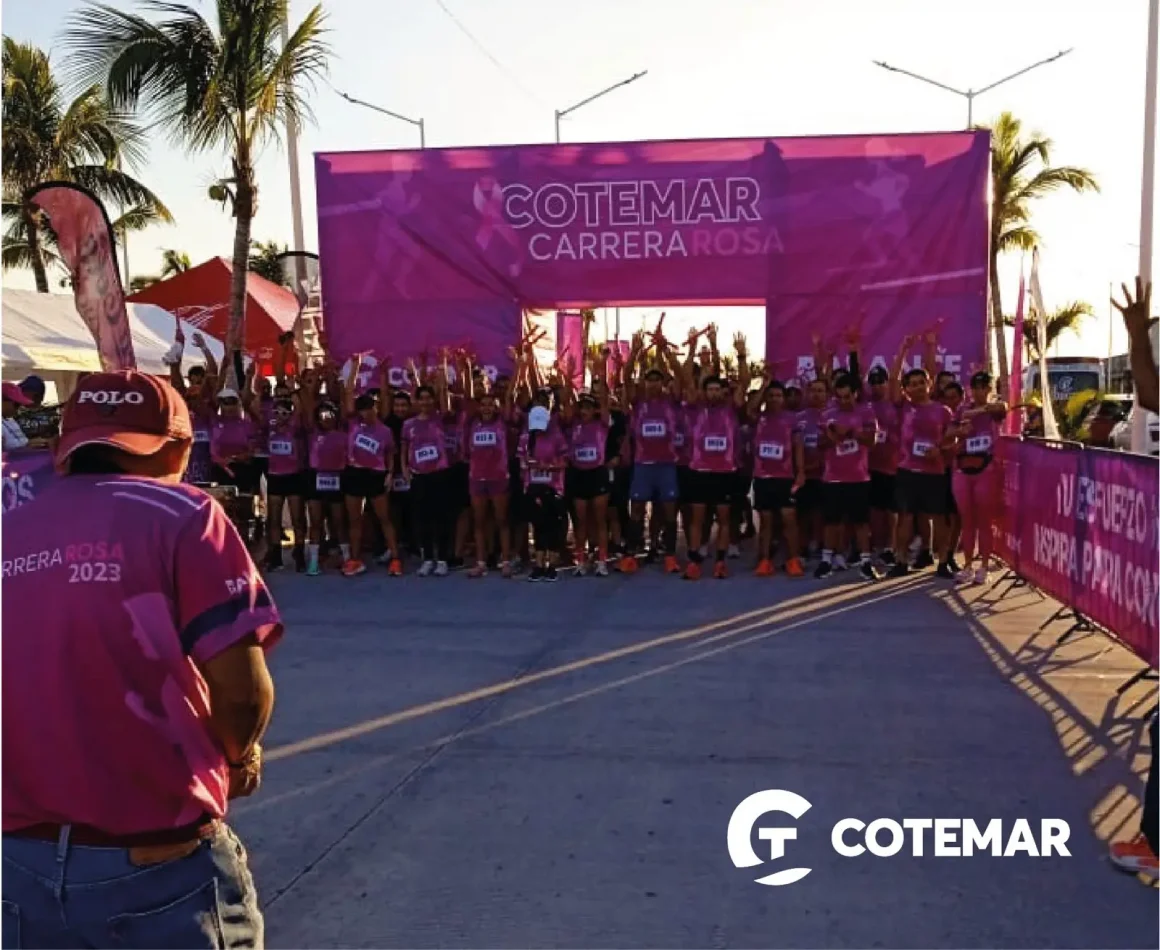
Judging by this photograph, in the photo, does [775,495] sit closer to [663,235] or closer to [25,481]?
[663,235]

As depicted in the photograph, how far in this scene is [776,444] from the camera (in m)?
10.7

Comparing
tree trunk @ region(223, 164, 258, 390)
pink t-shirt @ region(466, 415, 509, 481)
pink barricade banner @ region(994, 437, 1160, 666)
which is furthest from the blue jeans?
tree trunk @ region(223, 164, 258, 390)

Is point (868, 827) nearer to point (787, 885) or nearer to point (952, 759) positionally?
point (787, 885)

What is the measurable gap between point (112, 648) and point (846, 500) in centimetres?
905

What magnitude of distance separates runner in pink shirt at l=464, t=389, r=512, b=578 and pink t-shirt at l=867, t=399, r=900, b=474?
11.9 ft

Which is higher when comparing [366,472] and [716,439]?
[716,439]

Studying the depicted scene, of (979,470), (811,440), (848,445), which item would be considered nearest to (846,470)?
(848,445)

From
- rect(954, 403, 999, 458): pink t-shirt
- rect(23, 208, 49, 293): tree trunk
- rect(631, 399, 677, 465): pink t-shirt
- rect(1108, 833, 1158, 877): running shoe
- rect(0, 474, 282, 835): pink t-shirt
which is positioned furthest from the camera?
rect(23, 208, 49, 293): tree trunk

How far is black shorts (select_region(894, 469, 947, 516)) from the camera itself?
10141 mm

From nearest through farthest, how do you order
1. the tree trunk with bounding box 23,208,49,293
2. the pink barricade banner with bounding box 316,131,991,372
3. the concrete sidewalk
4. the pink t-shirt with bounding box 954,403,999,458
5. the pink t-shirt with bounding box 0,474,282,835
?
the pink t-shirt with bounding box 0,474,282,835 → the concrete sidewalk → the pink t-shirt with bounding box 954,403,999,458 → the pink barricade banner with bounding box 316,131,991,372 → the tree trunk with bounding box 23,208,49,293

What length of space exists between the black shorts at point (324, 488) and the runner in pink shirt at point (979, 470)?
19.7 ft

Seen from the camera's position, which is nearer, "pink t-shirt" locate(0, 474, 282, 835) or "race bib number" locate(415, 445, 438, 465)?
"pink t-shirt" locate(0, 474, 282, 835)

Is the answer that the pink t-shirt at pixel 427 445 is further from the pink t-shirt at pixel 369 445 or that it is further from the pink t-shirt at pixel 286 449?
the pink t-shirt at pixel 286 449

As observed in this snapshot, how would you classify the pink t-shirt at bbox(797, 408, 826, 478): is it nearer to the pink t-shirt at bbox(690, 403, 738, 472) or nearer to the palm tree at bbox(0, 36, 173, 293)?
the pink t-shirt at bbox(690, 403, 738, 472)
